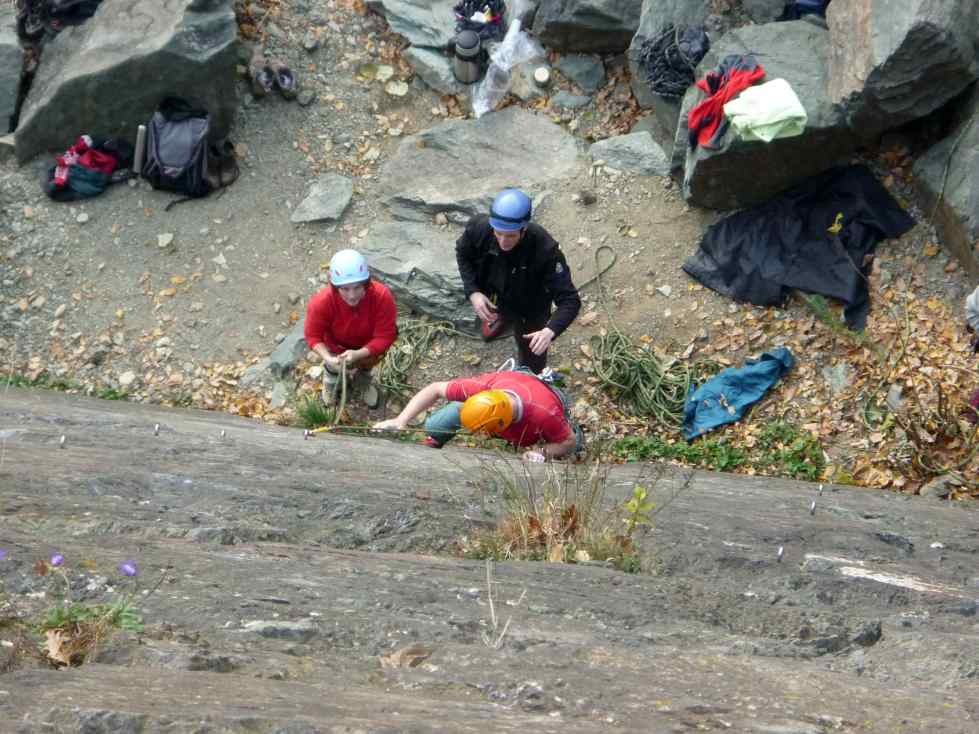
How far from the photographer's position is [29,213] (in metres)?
9.62

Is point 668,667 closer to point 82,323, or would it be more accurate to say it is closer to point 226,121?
point 82,323

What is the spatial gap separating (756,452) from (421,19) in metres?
5.17

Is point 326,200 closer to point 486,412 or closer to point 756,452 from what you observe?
point 756,452

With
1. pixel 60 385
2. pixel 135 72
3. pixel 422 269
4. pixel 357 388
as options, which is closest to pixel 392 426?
pixel 357 388

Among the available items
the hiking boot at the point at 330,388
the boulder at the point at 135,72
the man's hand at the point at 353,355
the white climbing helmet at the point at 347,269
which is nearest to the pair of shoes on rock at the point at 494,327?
the man's hand at the point at 353,355

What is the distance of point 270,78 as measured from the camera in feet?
32.9

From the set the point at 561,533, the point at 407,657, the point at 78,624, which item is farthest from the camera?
the point at 561,533

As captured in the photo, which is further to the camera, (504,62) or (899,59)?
(504,62)

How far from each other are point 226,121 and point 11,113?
6.33ft

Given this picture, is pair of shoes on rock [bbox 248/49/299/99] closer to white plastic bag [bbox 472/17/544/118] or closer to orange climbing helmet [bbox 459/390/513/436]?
white plastic bag [bbox 472/17/544/118]

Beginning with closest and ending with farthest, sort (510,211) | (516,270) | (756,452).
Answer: (510,211), (516,270), (756,452)

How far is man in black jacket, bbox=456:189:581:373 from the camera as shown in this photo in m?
6.30

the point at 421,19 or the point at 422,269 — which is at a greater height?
the point at 421,19

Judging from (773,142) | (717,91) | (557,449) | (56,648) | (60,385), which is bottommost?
(60,385)
